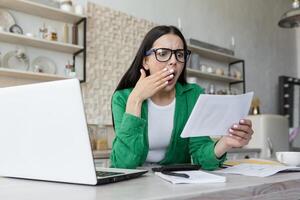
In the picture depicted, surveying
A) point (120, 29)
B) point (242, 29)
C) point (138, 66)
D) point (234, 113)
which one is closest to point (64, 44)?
point (120, 29)

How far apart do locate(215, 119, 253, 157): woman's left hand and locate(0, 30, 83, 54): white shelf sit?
1.83 meters

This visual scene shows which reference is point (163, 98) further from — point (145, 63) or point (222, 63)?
point (222, 63)

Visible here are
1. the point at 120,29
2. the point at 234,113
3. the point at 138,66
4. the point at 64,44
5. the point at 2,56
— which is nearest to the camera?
the point at 234,113

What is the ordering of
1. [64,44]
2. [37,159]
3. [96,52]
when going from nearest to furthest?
[37,159], [64,44], [96,52]

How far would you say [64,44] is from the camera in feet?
8.49

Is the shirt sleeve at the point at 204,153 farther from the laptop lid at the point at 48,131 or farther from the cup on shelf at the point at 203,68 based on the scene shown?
the cup on shelf at the point at 203,68

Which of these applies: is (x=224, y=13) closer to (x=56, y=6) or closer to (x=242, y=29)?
(x=242, y=29)

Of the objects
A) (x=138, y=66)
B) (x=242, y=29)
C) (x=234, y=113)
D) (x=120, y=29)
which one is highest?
(x=242, y=29)

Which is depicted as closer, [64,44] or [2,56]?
[2,56]

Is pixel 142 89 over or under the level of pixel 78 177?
over

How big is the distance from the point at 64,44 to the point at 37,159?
197 cm

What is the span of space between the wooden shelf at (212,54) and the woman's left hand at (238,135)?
256 cm

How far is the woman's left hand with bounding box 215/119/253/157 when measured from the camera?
1.07m

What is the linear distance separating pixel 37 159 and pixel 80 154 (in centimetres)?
14
